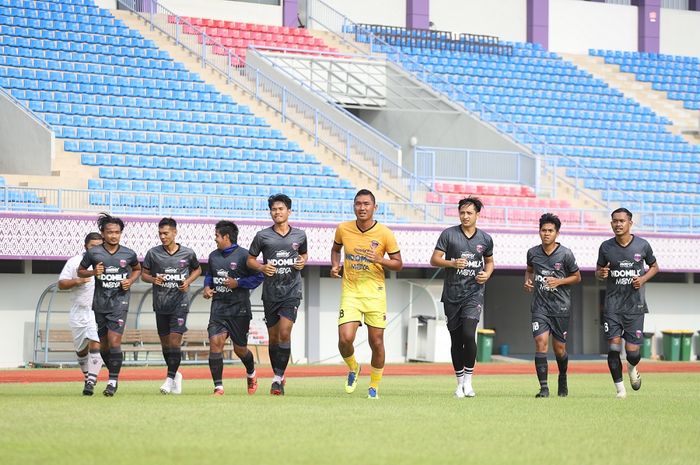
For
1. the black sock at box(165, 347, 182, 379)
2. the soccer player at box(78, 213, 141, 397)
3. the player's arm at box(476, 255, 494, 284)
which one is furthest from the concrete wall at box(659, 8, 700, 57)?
the soccer player at box(78, 213, 141, 397)

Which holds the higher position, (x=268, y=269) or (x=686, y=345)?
(x=268, y=269)

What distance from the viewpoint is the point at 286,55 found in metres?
40.6

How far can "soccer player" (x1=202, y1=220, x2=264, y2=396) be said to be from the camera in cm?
1537

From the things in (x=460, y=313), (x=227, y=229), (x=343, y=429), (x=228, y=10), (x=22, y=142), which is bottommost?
(x=343, y=429)

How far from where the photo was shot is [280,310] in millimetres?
15234

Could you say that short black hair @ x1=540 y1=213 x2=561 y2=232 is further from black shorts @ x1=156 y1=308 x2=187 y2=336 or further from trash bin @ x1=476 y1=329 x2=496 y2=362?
trash bin @ x1=476 y1=329 x2=496 y2=362

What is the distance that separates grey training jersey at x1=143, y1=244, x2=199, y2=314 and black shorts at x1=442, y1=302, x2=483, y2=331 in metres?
3.16

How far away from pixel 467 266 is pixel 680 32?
132 feet

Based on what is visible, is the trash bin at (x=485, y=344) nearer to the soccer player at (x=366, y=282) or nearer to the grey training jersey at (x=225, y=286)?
the grey training jersey at (x=225, y=286)

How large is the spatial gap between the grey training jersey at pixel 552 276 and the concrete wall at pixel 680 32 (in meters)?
38.4

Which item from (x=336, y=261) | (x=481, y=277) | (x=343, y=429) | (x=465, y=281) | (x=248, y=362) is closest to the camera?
(x=343, y=429)

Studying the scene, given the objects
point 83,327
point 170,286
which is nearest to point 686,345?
point 170,286

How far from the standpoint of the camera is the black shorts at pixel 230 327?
15.4 metres

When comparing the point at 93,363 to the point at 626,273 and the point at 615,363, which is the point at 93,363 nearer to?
the point at 615,363
